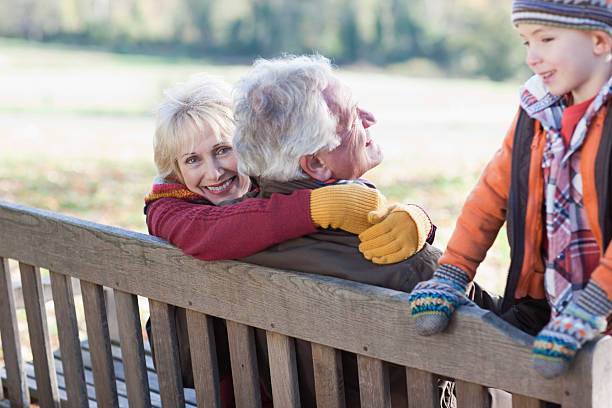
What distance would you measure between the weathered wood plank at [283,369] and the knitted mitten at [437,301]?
50cm

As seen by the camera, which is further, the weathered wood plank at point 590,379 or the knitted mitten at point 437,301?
the knitted mitten at point 437,301

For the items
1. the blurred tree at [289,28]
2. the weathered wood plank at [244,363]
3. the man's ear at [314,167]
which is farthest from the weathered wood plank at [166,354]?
the blurred tree at [289,28]

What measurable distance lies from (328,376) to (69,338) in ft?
3.98

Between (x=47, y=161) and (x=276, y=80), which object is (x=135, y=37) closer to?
(x=47, y=161)

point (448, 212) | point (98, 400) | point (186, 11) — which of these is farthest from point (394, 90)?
point (98, 400)

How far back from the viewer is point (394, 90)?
80.2ft

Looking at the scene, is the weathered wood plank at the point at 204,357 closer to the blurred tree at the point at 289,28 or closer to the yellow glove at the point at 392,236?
the yellow glove at the point at 392,236

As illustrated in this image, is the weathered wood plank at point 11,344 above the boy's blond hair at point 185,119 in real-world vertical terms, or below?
below

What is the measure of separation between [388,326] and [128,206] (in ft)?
25.2

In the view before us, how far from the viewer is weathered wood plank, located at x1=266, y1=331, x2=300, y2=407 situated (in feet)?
7.46

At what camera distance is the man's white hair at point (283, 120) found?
87.1 inches

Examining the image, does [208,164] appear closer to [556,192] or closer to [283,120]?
[283,120]

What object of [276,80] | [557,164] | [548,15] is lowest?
[557,164]

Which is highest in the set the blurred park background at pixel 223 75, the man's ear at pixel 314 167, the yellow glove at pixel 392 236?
the man's ear at pixel 314 167
